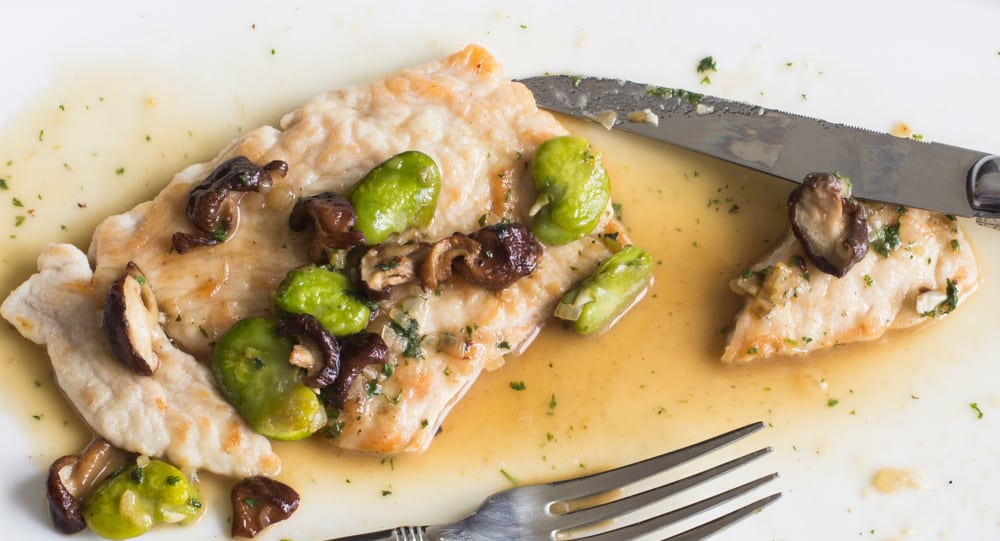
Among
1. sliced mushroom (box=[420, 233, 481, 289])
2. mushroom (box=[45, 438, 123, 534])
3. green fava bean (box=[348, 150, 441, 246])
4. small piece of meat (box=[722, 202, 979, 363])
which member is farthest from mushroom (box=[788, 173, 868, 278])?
mushroom (box=[45, 438, 123, 534])

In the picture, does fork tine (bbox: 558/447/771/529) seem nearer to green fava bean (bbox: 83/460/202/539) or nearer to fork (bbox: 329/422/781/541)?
fork (bbox: 329/422/781/541)

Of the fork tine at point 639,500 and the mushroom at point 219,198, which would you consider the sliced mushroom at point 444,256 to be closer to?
the mushroom at point 219,198

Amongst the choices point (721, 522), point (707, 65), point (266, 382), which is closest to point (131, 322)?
point (266, 382)

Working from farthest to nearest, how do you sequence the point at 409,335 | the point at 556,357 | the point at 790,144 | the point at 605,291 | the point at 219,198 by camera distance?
1. the point at 790,144
2. the point at 556,357
3. the point at 605,291
4. the point at 409,335
5. the point at 219,198

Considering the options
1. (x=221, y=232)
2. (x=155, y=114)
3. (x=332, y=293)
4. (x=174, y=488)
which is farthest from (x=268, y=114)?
(x=174, y=488)

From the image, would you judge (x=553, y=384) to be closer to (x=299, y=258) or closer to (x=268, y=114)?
(x=299, y=258)

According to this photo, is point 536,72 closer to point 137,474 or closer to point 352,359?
point 352,359

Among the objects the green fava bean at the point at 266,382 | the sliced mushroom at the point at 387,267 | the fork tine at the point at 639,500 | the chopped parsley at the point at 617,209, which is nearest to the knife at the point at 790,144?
the chopped parsley at the point at 617,209
